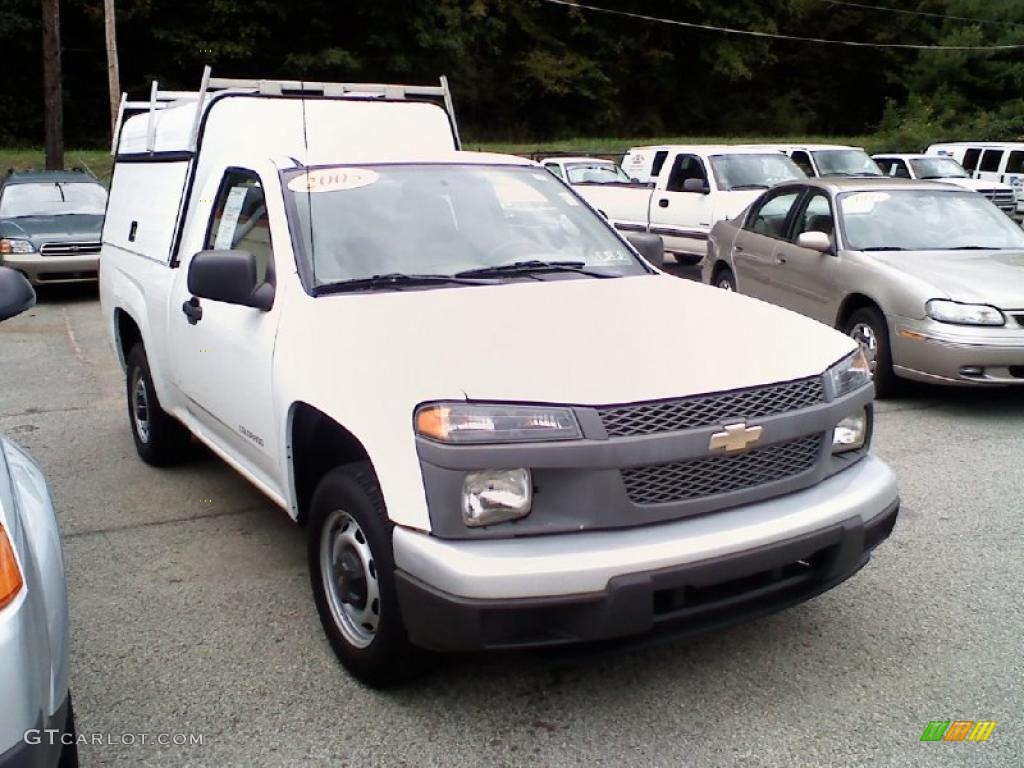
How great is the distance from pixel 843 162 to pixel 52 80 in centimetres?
1714

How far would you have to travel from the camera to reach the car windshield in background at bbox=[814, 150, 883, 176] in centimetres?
1722

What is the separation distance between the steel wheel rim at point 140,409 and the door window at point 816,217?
5432 mm

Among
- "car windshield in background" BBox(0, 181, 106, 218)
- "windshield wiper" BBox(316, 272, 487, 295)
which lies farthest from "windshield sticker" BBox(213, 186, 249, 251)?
"car windshield in background" BBox(0, 181, 106, 218)

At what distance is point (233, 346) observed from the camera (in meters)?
4.11

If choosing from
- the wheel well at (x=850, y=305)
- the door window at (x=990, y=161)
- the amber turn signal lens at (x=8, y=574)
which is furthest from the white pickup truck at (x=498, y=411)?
the door window at (x=990, y=161)

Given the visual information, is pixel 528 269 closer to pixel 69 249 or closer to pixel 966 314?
pixel 966 314

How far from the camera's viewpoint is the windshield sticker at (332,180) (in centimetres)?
412

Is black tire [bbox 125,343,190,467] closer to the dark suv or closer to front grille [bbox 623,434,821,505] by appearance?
front grille [bbox 623,434,821,505]

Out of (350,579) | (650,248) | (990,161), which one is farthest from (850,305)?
(990,161)

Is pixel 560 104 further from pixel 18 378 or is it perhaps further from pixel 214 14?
pixel 18 378

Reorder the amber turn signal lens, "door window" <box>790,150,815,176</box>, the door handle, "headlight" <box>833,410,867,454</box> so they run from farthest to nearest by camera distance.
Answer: "door window" <box>790,150,815,176</box> → the door handle → "headlight" <box>833,410,867,454</box> → the amber turn signal lens

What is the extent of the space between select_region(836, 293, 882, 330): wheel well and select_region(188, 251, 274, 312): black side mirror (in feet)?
17.0

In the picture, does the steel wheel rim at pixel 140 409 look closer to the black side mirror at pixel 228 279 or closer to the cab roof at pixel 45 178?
the black side mirror at pixel 228 279

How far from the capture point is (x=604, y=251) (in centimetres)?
445
